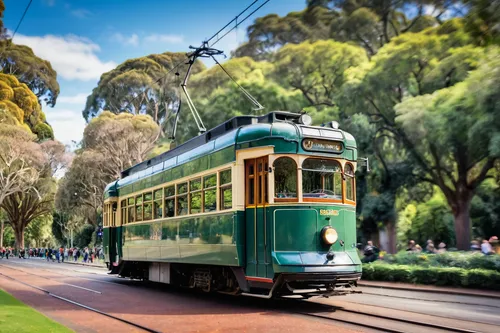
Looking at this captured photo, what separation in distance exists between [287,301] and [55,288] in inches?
374

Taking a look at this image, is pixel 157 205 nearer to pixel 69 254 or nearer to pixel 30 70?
pixel 69 254

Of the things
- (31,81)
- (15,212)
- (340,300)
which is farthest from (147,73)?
(340,300)

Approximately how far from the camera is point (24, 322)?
10469mm

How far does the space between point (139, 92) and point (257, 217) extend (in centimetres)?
5739

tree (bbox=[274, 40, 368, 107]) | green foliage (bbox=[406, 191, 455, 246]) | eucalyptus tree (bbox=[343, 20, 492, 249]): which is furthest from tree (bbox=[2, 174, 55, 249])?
eucalyptus tree (bbox=[343, 20, 492, 249])

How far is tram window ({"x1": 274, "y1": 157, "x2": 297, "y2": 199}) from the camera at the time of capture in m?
11.5

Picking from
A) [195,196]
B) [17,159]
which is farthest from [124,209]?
[17,159]

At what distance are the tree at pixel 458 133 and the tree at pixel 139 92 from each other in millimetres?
37651

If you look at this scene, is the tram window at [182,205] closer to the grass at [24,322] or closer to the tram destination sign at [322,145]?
the tram destination sign at [322,145]

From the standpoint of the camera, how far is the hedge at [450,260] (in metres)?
17.9

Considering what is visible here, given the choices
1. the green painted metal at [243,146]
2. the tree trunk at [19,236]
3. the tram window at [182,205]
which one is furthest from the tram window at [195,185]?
the tree trunk at [19,236]

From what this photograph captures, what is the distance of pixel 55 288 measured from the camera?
63.0 ft

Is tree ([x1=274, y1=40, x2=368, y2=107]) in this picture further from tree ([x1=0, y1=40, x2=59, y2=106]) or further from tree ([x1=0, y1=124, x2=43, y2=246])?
tree ([x1=0, y1=40, x2=59, y2=106])

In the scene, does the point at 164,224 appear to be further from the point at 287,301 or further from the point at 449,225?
the point at 449,225
